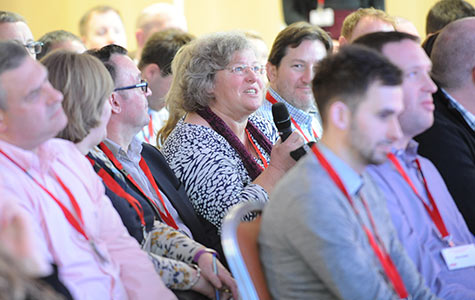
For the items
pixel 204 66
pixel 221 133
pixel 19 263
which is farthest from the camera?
pixel 204 66

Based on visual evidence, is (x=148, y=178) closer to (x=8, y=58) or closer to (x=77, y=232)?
(x=77, y=232)

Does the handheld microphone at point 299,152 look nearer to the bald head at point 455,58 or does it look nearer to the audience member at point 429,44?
the bald head at point 455,58

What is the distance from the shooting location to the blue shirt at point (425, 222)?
2.10 m

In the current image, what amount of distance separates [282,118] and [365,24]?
169cm

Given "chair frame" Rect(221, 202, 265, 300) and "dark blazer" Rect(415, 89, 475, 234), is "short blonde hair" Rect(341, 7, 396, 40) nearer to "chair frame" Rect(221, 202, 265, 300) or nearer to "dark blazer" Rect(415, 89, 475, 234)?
"dark blazer" Rect(415, 89, 475, 234)

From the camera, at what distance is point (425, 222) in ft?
7.13

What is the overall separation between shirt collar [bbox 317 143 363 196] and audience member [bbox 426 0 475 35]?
10.9 ft

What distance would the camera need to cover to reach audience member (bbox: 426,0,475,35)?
15.7ft

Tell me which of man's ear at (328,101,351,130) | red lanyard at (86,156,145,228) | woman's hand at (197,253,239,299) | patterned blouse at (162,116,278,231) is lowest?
woman's hand at (197,253,239,299)

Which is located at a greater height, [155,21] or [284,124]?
[284,124]

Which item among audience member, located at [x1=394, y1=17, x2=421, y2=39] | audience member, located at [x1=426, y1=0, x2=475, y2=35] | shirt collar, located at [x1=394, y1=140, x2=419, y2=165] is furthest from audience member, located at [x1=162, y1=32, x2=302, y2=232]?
audience member, located at [x1=426, y1=0, x2=475, y2=35]

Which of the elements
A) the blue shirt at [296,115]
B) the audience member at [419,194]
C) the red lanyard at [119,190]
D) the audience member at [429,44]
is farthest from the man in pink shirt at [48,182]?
the audience member at [429,44]

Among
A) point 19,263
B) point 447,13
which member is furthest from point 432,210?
point 447,13

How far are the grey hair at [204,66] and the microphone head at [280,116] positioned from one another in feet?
2.01
